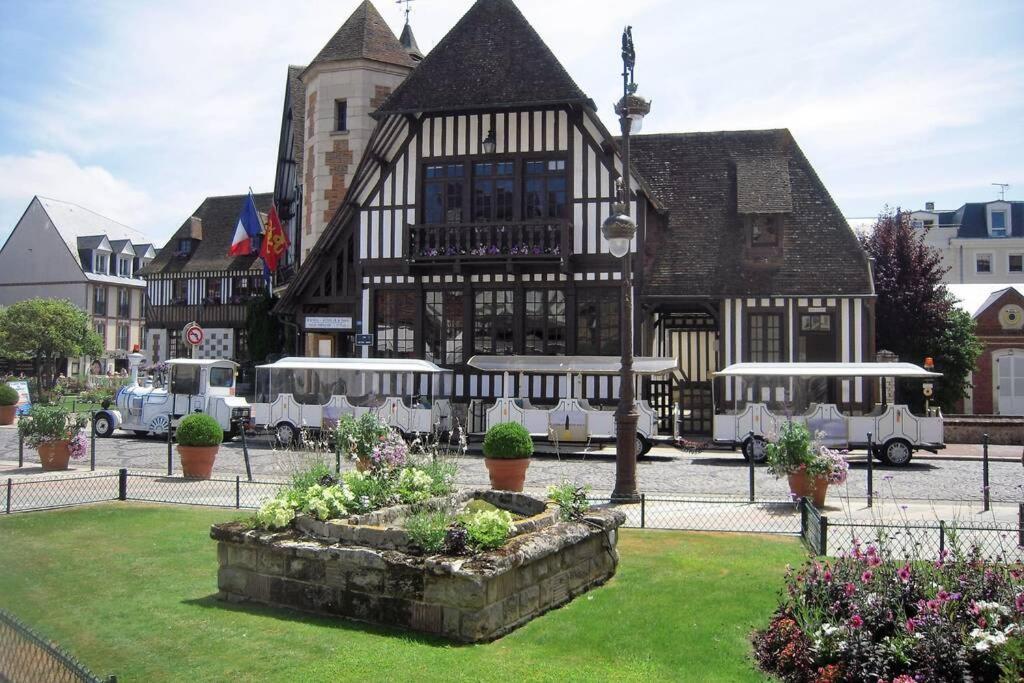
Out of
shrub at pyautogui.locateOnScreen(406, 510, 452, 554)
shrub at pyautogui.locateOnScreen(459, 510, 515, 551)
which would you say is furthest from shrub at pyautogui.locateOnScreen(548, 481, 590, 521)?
shrub at pyautogui.locateOnScreen(406, 510, 452, 554)

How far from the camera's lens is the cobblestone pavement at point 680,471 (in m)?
15.1

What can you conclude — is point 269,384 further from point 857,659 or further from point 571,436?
point 857,659

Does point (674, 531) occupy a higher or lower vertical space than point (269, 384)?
lower

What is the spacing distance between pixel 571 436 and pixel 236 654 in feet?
51.4

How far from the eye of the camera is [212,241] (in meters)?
46.7

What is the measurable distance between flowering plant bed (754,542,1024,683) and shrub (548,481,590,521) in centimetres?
221

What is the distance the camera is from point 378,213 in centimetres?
2661

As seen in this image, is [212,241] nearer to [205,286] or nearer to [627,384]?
[205,286]

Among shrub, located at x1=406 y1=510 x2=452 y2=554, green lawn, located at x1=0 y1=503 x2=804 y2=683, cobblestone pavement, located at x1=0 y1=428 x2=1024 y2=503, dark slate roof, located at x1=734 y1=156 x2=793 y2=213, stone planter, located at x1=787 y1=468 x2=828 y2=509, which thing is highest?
dark slate roof, located at x1=734 y1=156 x2=793 y2=213

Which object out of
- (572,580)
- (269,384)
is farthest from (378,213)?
(572,580)

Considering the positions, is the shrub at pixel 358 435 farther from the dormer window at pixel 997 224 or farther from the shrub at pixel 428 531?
the dormer window at pixel 997 224

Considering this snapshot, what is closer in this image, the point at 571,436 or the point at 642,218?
the point at 571,436

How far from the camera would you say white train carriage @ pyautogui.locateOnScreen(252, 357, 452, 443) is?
22.9 metres

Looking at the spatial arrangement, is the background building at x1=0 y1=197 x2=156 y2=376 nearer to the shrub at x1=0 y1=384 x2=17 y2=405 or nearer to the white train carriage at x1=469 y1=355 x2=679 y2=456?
the shrub at x1=0 y1=384 x2=17 y2=405
